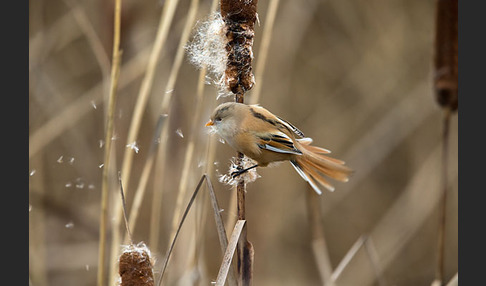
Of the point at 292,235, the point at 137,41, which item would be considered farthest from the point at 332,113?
the point at 137,41

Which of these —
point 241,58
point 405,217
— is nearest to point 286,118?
point 405,217

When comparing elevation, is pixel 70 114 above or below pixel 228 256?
above

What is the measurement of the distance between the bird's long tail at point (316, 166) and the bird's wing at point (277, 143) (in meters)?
0.08

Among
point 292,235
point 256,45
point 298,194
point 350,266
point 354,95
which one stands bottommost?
point 350,266

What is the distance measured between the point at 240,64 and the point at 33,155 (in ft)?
3.69

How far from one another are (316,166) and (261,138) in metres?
0.22

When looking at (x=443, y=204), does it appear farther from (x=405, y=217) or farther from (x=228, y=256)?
(x=405, y=217)

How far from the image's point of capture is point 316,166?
171 cm

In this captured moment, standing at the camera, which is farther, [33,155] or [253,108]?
[33,155]

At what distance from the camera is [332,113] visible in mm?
3186

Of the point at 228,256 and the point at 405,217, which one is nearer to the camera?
the point at 228,256

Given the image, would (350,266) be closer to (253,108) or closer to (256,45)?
(256,45)

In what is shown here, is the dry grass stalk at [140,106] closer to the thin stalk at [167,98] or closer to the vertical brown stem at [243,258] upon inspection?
the thin stalk at [167,98]

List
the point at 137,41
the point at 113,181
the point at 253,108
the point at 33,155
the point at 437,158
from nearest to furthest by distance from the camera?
the point at 253,108, the point at 113,181, the point at 33,155, the point at 137,41, the point at 437,158
